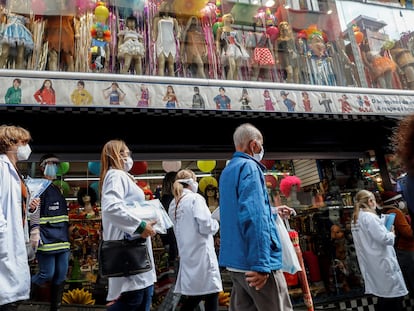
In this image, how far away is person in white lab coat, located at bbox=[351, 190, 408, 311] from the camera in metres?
3.67

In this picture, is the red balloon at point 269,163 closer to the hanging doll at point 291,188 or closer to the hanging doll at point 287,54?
the hanging doll at point 291,188

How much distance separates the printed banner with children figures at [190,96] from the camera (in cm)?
390

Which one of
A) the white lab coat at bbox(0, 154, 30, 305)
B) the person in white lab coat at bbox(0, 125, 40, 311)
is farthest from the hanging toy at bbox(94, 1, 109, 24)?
the white lab coat at bbox(0, 154, 30, 305)

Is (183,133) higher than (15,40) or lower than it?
lower

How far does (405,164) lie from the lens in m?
1.03

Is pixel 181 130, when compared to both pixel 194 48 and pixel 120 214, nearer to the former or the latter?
pixel 194 48

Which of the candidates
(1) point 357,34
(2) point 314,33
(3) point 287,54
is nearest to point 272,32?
(3) point 287,54

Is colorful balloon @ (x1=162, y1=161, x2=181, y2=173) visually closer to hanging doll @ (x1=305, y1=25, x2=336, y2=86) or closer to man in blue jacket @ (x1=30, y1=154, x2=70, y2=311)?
man in blue jacket @ (x1=30, y1=154, x2=70, y2=311)

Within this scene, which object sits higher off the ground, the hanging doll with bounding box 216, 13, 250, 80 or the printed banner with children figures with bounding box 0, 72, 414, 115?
the hanging doll with bounding box 216, 13, 250, 80

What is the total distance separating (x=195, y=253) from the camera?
127 inches

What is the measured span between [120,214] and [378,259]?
3.30 meters

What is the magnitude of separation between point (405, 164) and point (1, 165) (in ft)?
7.92

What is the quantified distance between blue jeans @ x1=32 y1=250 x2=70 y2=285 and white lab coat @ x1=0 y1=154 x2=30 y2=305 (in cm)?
100

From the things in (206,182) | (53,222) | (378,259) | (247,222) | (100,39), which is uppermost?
(100,39)
